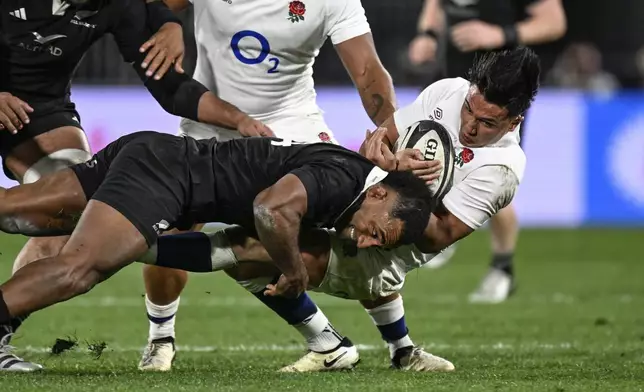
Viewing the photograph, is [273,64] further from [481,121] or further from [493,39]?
[493,39]

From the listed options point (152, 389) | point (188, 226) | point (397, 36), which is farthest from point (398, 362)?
point (397, 36)

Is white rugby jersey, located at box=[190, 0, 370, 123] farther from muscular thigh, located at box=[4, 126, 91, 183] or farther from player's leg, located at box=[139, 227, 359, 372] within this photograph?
player's leg, located at box=[139, 227, 359, 372]

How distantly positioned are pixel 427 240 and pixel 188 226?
3.29 feet

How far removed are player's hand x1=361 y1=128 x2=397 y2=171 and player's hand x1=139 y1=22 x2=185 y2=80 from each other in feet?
3.44

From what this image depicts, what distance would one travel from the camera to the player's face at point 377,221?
533 cm

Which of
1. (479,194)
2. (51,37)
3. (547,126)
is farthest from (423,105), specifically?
(547,126)

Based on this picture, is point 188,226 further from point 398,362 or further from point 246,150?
point 398,362

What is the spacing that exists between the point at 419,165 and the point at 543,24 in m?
4.12

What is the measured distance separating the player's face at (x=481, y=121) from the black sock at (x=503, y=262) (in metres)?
3.44

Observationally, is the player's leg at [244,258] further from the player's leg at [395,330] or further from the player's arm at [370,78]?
the player's arm at [370,78]

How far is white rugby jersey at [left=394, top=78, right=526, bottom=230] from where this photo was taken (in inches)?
223

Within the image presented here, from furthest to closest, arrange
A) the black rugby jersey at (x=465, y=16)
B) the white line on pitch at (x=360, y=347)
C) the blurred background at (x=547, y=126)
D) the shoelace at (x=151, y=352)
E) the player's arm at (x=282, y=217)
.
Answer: the blurred background at (x=547, y=126)
the black rugby jersey at (x=465, y=16)
the white line on pitch at (x=360, y=347)
the shoelace at (x=151, y=352)
the player's arm at (x=282, y=217)

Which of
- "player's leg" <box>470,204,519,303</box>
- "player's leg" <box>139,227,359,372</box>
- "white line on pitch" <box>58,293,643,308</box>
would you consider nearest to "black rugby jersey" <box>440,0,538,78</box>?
"player's leg" <box>470,204,519,303</box>

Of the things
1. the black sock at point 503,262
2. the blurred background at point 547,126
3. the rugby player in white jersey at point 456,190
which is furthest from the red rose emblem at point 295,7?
the blurred background at point 547,126
